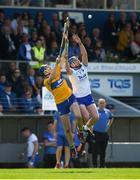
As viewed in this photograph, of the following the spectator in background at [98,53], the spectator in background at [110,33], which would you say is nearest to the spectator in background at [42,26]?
the spectator in background at [98,53]

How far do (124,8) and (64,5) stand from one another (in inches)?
101

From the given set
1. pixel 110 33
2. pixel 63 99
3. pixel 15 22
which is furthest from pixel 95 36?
pixel 63 99

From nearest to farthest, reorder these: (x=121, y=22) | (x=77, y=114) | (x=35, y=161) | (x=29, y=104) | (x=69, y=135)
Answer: (x=77, y=114)
(x=69, y=135)
(x=35, y=161)
(x=29, y=104)
(x=121, y=22)

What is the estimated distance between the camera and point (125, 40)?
3309 centimetres

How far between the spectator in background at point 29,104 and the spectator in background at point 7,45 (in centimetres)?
232

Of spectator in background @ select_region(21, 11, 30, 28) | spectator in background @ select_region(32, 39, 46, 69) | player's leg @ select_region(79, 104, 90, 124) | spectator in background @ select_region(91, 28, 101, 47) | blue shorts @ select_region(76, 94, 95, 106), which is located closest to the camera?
player's leg @ select_region(79, 104, 90, 124)

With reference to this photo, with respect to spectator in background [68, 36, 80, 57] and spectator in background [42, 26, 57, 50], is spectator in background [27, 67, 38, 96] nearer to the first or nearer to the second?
spectator in background [68, 36, 80, 57]

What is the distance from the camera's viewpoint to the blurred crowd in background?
2809 centimetres

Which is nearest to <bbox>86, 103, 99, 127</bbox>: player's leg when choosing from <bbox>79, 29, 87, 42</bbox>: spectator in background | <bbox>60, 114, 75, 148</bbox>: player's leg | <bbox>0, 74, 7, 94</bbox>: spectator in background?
<bbox>60, 114, 75, 148</bbox>: player's leg

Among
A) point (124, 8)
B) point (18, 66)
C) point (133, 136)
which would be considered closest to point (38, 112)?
point (18, 66)

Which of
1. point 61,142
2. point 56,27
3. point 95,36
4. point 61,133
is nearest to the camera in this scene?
point 61,142

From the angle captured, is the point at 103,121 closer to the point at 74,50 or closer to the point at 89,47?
the point at 74,50

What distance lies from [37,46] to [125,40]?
15.8 feet

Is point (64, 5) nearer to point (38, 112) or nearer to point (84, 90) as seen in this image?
point (38, 112)
